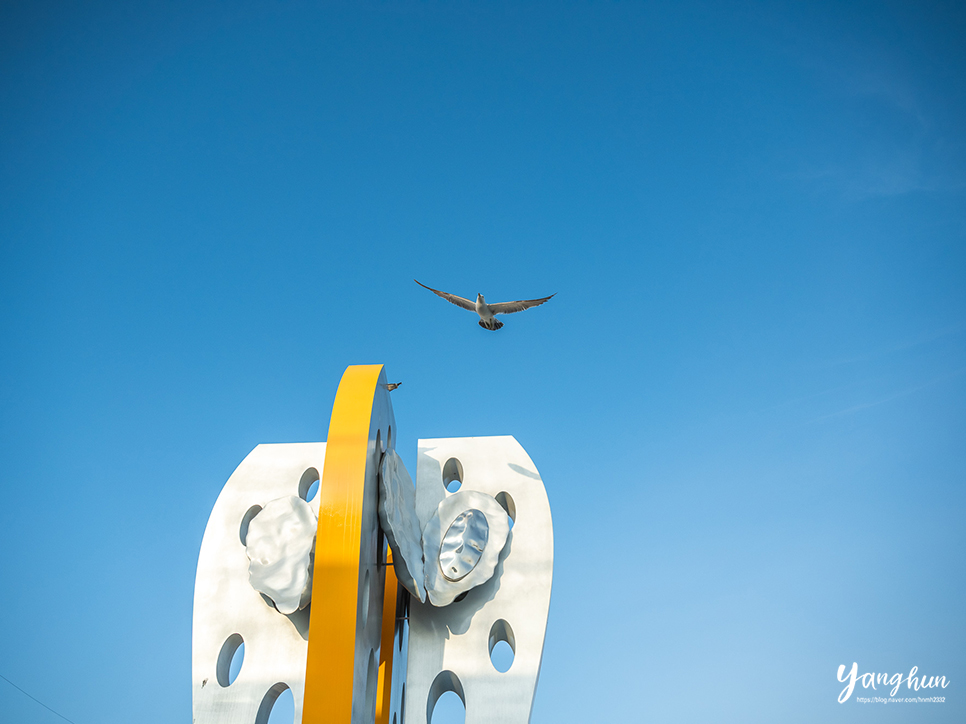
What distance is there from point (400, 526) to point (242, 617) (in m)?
2.58

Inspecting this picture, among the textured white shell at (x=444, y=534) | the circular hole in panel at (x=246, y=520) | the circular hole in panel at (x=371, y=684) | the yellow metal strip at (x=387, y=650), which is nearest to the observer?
the circular hole in panel at (x=371, y=684)

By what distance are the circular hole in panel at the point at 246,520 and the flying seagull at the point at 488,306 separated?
4002 mm

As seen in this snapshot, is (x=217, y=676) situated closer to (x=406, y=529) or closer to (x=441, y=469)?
(x=406, y=529)

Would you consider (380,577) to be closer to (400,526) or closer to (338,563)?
(400,526)

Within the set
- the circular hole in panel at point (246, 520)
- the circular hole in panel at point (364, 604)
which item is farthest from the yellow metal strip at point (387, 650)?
the circular hole in panel at point (246, 520)

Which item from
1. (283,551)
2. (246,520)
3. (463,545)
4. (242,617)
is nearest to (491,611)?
(463,545)

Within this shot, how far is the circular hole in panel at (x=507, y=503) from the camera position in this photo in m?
10.4

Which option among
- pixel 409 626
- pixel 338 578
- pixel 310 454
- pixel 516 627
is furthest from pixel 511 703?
pixel 310 454

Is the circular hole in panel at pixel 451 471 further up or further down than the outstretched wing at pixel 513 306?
further down

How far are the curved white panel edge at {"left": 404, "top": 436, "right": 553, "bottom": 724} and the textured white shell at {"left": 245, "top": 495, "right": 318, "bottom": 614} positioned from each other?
160cm

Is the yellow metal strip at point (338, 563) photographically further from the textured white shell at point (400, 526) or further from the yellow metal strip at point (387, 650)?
the yellow metal strip at point (387, 650)

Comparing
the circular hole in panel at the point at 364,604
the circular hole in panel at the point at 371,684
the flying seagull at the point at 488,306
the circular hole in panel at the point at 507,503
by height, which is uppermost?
the flying seagull at the point at 488,306

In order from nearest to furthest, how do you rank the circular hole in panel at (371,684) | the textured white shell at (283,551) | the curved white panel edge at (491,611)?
1. the circular hole in panel at (371,684)
2. the textured white shell at (283,551)
3. the curved white panel edge at (491,611)

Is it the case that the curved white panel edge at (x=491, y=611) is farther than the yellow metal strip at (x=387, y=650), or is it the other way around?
the yellow metal strip at (x=387, y=650)
